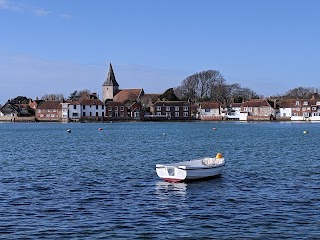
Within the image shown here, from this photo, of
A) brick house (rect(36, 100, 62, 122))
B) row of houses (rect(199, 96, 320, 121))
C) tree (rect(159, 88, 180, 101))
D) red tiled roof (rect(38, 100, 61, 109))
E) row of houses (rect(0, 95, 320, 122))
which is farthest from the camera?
tree (rect(159, 88, 180, 101))

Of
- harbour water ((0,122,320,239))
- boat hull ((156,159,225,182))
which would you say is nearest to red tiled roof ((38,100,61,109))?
harbour water ((0,122,320,239))

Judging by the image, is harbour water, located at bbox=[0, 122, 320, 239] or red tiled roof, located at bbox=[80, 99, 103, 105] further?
red tiled roof, located at bbox=[80, 99, 103, 105]

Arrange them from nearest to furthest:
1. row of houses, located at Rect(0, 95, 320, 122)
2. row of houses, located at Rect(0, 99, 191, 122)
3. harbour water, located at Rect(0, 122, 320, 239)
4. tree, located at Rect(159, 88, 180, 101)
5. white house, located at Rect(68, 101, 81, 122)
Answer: harbour water, located at Rect(0, 122, 320, 239), white house, located at Rect(68, 101, 81, 122), row of houses, located at Rect(0, 95, 320, 122), row of houses, located at Rect(0, 99, 191, 122), tree, located at Rect(159, 88, 180, 101)

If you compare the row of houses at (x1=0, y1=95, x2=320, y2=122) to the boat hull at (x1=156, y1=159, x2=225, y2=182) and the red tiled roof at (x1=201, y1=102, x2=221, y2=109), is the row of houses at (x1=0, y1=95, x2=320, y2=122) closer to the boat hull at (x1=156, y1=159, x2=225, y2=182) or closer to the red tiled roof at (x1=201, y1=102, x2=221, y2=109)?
the red tiled roof at (x1=201, y1=102, x2=221, y2=109)

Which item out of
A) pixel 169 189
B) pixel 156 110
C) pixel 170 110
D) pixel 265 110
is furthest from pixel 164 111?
pixel 169 189

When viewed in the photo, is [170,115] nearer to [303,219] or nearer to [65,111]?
[65,111]

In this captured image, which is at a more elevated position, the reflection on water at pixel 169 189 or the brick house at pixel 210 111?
the brick house at pixel 210 111

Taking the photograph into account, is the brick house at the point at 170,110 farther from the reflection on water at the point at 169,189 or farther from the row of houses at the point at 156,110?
the reflection on water at the point at 169,189

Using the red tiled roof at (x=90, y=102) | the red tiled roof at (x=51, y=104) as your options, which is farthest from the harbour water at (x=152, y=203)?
the red tiled roof at (x=51, y=104)

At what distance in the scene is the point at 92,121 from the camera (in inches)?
6796

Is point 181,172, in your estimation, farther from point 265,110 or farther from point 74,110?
point 265,110

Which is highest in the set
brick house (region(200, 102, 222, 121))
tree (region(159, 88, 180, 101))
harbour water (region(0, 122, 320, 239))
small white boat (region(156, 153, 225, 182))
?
tree (region(159, 88, 180, 101))

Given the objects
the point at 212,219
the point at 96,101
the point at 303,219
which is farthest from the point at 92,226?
the point at 96,101

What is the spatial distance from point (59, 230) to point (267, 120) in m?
160
